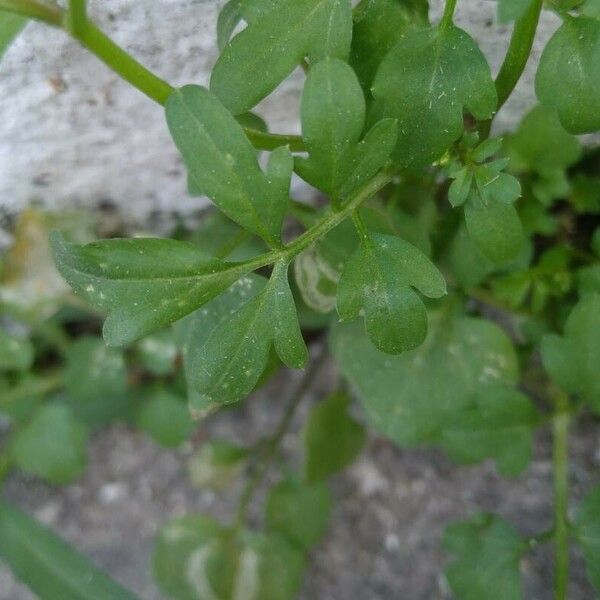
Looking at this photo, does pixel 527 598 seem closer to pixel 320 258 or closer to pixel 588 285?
pixel 588 285

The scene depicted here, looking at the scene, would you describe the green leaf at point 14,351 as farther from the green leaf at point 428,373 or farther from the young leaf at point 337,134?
the young leaf at point 337,134

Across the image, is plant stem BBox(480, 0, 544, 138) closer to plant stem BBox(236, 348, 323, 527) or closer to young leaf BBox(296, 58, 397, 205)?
young leaf BBox(296, 58, 397, 205)

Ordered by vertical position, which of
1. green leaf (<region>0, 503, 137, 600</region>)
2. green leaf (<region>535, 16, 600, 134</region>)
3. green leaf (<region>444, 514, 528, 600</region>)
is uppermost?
green leaf (<region>535, 16, 600, 134</region>)

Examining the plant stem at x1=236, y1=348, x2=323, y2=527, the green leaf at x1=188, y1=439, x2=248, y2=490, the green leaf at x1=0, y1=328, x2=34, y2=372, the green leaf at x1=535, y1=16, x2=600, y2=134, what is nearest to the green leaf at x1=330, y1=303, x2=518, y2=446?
the plant stem at x1=236, y1=348, x2=323, y2=527

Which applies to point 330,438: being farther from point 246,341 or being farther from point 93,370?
point 246,341

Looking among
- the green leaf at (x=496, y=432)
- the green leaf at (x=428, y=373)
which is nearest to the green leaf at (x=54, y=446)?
the green leaf at (x=428, y=373)

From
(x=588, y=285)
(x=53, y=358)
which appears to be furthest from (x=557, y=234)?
(x=53, y=358)
